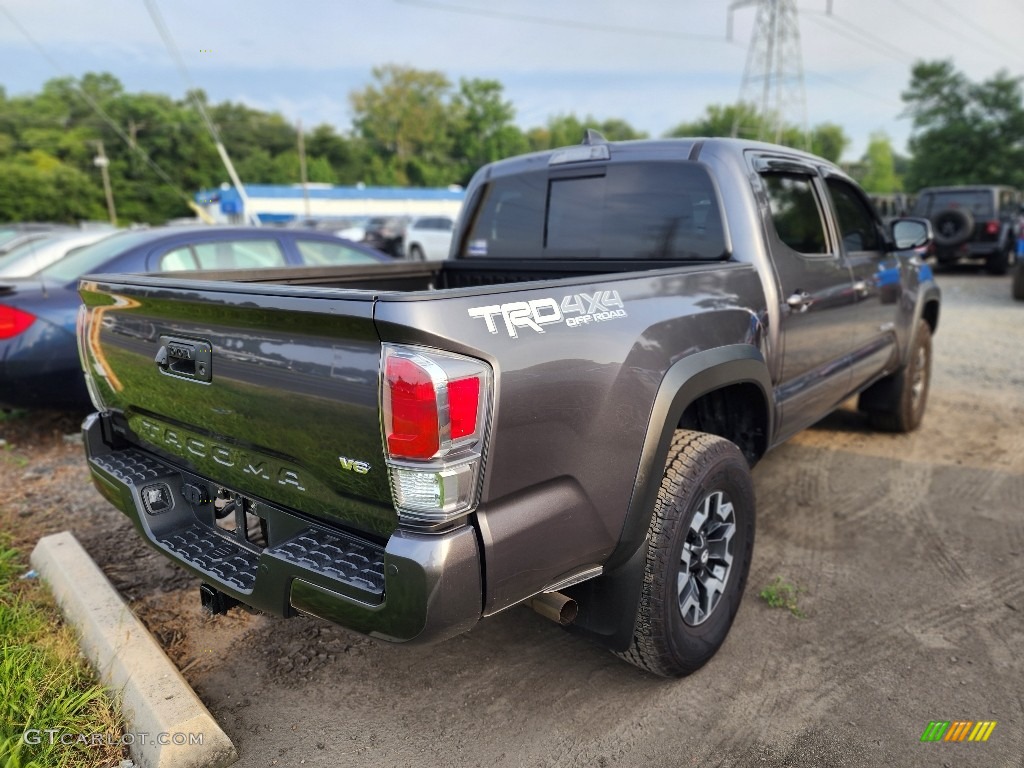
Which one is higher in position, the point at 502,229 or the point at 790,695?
the point at 502,229

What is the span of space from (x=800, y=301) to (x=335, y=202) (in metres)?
51.6

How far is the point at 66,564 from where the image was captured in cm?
319

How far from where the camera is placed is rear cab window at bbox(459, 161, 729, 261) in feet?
10.5

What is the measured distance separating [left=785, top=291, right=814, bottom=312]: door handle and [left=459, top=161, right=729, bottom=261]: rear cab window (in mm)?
408

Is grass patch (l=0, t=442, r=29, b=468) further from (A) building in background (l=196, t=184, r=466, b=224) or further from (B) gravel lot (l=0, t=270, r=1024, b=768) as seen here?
(A) building in background (l=196, t=184, r=466, b=224)

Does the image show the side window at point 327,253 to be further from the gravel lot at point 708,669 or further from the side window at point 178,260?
the gravel lot at point 708,669

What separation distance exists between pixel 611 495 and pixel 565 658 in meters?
0.98

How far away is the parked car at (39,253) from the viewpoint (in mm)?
6312

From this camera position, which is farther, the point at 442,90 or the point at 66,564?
the point at 442,90

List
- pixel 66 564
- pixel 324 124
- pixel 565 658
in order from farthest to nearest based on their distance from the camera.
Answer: pixel 324 124
pixel 66 564
pixel 565 658

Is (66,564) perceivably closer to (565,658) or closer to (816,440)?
(565,658)

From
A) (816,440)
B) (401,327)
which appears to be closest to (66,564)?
(401,327)

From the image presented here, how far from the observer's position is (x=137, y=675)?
2.41 metres

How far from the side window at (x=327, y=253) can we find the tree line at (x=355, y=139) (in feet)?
10.7
